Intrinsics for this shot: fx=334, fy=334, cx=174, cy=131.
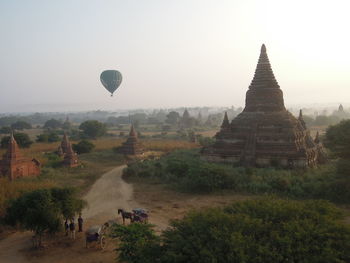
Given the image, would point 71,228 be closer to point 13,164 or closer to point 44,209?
point 44,209

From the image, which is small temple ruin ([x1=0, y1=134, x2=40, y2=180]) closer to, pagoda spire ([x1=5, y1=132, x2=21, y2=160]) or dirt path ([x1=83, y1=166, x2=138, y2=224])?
pagoda spire ([x1=5, y1=132, x2=21, y2=160])

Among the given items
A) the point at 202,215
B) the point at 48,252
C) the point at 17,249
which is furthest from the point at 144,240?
the point at 17,249

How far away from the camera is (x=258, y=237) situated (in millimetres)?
8195

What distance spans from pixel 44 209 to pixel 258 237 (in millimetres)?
8187

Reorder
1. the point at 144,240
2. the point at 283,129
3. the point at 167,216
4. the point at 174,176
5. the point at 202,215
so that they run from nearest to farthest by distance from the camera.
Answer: the point at 202,215 < the point at 144,240 < the point at 167,216 < the point at 174,176 < the point at 283,129

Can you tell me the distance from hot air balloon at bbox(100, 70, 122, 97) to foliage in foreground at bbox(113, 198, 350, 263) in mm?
52478

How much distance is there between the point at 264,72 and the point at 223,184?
12.7 metres

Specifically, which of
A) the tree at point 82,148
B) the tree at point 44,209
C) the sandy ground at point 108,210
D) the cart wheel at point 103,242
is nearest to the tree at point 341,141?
the sandy ground at point 108,210

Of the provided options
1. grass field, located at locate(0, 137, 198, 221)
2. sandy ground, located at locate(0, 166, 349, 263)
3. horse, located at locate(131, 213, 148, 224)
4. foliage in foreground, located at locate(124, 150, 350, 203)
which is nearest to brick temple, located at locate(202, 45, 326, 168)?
foliage in foreground, located at locate(124, 150, 350, 203)

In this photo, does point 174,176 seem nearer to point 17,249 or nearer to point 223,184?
point 223,184

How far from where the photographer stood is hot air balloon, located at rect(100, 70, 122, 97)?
59781mm

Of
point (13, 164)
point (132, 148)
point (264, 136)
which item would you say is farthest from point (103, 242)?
point (132, 148)

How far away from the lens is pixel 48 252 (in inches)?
498

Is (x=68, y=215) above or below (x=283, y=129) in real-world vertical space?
below
